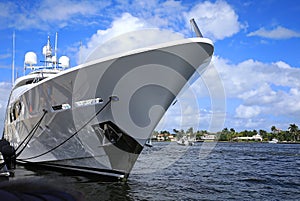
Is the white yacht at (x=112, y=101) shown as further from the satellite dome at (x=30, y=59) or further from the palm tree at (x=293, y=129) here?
the palm tree at (x=293, y=129)

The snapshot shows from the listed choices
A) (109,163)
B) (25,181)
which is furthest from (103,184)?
(25,181)

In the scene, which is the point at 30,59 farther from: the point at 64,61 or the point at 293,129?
the point at 293,129

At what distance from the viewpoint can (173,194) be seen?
11.0 metres

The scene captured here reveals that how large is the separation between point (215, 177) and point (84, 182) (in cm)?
724

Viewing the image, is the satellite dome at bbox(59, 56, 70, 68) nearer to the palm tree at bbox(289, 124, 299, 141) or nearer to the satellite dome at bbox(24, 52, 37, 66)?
the satellite dome at bbox(24, 52, 37, 66)

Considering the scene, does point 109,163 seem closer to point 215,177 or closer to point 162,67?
point 162,67

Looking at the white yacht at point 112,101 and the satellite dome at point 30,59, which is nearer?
the white yacht at point 112,101

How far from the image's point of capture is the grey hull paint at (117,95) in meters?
9.95

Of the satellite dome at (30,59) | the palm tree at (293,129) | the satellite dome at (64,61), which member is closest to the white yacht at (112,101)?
the satellite dome at (30,59)

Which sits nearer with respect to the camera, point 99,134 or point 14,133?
point 99,134

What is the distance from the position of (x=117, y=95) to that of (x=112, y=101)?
0.27 m

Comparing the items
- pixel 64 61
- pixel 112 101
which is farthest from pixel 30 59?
pixel 112 101

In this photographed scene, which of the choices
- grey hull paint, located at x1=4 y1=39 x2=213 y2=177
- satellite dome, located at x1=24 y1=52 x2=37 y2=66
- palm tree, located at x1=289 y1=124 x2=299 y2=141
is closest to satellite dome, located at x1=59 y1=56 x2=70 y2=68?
satellite dome, located at x1=24 y1=52 x2=37 y2=66

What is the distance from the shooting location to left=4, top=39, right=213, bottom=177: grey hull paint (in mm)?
9953
